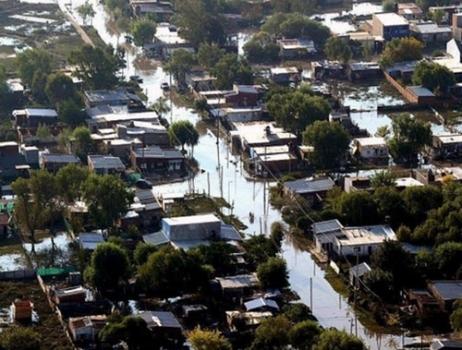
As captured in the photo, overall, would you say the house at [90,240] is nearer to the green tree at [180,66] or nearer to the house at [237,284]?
the house at [237,284]

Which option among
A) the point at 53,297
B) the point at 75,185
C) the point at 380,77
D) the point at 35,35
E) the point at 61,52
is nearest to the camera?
the point at 53,297

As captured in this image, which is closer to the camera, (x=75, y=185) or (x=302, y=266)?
(x=302, y=266)

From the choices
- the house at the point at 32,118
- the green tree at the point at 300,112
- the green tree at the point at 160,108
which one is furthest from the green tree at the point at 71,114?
the green tree at the point at 300,112

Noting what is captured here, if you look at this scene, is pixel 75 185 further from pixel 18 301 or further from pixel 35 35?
pixel 35 35

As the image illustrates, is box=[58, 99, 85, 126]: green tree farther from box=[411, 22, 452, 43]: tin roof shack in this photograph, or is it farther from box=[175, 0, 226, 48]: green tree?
box=[411, 22, 452, 43]: tin roof shack

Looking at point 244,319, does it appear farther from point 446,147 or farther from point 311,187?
point 446,147

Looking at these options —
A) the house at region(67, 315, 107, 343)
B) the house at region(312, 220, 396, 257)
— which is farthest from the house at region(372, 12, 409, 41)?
the house at region(67, 315, 107, 343)

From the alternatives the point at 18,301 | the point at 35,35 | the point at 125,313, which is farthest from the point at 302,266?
the point at 35,35
